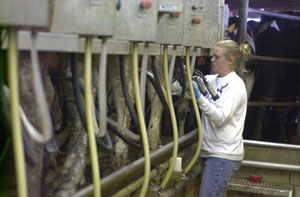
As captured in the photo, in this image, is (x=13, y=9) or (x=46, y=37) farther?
(x=46, y=37)

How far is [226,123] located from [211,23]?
803 millimetres

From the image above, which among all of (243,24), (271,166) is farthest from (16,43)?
(243,24)

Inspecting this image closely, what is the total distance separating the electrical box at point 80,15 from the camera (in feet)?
5.29

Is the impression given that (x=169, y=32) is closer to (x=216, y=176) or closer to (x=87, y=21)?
(x=216, y=176)

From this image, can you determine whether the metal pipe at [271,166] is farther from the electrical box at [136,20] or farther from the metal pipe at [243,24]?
the electrical box at [136,20]

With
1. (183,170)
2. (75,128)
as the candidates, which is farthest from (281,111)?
(75,128)

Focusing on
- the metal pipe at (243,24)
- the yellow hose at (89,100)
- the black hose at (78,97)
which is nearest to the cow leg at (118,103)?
the black hose at (78,97)

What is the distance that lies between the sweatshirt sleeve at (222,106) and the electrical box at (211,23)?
47 centimetres

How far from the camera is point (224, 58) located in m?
3.33

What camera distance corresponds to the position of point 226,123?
10.8ft

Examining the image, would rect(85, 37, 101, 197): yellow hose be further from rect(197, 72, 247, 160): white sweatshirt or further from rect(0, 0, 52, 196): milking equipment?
rect(197, 72, 247, 160): white sweatshirt

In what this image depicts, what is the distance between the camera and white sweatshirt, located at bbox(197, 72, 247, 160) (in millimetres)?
3184

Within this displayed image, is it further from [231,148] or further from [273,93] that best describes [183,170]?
[273,93]

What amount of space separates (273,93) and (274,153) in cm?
217
